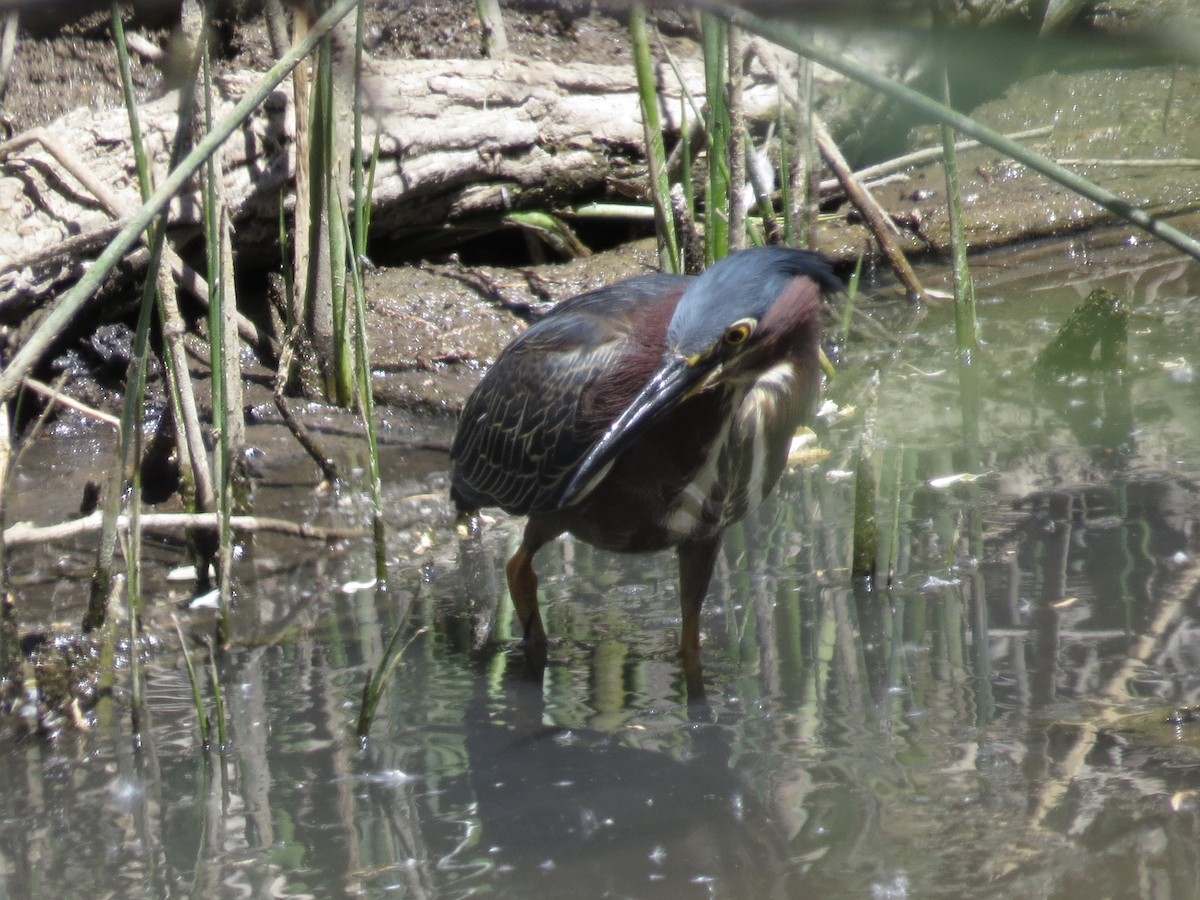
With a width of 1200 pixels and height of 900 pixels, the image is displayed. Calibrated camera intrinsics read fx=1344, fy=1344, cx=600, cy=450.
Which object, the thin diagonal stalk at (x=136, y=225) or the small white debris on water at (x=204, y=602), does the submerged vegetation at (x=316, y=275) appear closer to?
the small white debris on water at (x=204, y=602)

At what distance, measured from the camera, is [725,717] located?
350 cm

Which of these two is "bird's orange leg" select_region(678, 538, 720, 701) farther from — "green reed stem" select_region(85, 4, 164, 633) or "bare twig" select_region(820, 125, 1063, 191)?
"bare twig" select_region(820, 125, 1063, 191)

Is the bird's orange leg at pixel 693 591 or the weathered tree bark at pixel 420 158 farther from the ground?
the weathered tree bark at pixel 420 158

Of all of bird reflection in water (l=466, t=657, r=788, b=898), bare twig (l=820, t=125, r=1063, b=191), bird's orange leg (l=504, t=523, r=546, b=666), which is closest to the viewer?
bird reflection in water (l=466, t=657, r=788, b=898)

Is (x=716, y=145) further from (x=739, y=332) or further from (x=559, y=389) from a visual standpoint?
(x=739, y=332)

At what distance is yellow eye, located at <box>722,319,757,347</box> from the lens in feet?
10.9

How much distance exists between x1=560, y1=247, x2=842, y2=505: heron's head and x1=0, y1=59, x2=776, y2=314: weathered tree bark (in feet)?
7.18

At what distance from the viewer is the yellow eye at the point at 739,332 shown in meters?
3.31

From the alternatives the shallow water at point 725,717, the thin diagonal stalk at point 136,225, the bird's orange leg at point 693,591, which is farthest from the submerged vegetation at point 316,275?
the thin diagonal stalk at point 136,225

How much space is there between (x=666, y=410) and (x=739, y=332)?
0.27 meters

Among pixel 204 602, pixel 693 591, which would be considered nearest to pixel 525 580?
pixel 693 591

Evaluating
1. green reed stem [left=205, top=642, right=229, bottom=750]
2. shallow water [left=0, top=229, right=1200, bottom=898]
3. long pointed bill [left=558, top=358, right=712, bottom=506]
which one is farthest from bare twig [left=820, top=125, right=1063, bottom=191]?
green reed stem [left=205, top=642, right=229, bottom=750]

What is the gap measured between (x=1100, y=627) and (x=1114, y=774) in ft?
2.85

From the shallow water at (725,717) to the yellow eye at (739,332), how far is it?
0.97 metres
